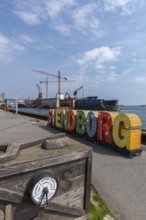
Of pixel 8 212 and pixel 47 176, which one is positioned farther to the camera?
pixel 47 176

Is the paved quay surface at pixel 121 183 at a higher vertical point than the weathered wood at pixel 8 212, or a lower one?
lower

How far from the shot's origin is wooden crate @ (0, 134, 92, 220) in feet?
7.60

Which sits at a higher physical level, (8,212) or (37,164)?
(37,164)

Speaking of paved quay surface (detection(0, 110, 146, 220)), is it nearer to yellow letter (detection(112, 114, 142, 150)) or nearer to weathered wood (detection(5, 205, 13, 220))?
yellow letter (detection(112, 114, 142, 150))

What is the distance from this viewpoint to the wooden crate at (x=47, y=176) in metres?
2.32

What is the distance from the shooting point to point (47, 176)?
2.50m

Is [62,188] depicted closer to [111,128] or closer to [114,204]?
[114,204]

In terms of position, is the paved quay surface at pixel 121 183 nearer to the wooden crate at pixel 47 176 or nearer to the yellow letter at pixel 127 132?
the yellow letter at pixel 127 132

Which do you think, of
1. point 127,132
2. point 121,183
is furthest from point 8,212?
point 127,132

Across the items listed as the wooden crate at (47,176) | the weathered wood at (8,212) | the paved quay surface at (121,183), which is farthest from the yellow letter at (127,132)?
the weathered wood at (8,212)

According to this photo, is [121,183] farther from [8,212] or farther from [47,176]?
[8,212]

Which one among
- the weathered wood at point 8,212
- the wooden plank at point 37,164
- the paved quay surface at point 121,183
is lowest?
the paved quay surface at point 121,183

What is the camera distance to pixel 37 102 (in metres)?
92.6

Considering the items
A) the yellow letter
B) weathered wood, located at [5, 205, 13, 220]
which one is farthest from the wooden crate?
the yellow letter
